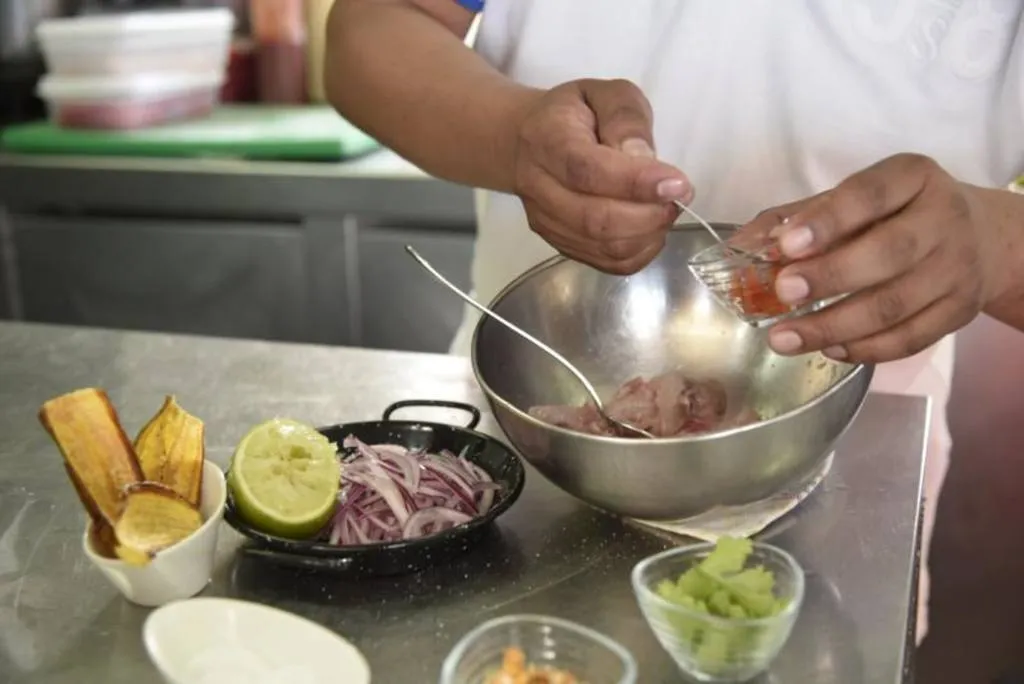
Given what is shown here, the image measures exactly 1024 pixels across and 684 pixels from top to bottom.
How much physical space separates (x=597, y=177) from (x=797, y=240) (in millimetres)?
163

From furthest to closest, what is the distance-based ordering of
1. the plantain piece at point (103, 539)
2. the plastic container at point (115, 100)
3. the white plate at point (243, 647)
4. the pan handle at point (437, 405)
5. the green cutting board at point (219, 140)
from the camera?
the plastic container at point (115, 100) < the green cutting board at point (219, 140) < the pan handle at point (437, 405) < the plantain piece at point (103, 539) < the white plate at point (243, 647)

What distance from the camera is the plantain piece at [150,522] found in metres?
0.86

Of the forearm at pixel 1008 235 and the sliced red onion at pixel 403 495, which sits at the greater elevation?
the forearm at pixel 1008 235

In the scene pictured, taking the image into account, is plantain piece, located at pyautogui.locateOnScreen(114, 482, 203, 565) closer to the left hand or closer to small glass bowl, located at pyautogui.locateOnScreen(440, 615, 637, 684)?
small glass bowl, located at pyautogui.locateOnScreen(440, 615, 637, 684)

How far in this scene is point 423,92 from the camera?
1.22m

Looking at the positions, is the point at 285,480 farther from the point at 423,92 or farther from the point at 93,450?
the point at 423,92

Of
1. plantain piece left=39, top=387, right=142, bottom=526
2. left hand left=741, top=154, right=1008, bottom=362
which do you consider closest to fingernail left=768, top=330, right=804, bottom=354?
left hand left=741, top=154, right=1008, bottom=362

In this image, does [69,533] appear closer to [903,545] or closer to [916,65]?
[903,545]

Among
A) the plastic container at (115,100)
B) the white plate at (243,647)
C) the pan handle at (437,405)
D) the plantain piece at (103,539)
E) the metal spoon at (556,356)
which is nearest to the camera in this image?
the white plate at (243,647)

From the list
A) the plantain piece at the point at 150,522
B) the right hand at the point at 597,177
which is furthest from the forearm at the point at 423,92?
the plantain piece at the point at 150,522

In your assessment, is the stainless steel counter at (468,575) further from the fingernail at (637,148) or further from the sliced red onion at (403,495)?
the fingernail at (637,148)

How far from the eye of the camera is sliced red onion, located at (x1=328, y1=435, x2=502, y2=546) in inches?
37.3

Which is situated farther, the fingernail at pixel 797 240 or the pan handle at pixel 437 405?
the pan handle at pixel 437 405

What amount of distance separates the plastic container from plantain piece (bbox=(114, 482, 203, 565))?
5.42ft
